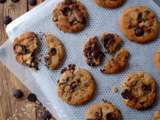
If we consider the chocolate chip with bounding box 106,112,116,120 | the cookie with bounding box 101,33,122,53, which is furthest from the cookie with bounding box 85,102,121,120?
the cookie with bounding box 101,33,122,53

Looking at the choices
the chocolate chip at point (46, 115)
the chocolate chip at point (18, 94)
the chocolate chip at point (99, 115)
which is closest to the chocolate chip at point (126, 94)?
the chocolate chip at point (99, 115)

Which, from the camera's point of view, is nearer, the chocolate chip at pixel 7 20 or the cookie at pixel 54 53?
the cookie at pixel 54 53

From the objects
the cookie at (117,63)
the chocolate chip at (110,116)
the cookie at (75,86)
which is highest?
the cookie at (117,63)

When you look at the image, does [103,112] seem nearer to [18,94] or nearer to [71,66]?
[71,66]

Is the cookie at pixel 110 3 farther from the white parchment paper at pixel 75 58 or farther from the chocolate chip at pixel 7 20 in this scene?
the chocolate chip at pixel 7 20

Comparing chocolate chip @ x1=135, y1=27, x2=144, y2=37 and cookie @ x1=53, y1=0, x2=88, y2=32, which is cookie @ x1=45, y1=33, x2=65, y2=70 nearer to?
cookie @ x1=53, y1=0, x2=88, y2=32

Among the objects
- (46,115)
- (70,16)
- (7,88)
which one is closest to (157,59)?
(70,16)
